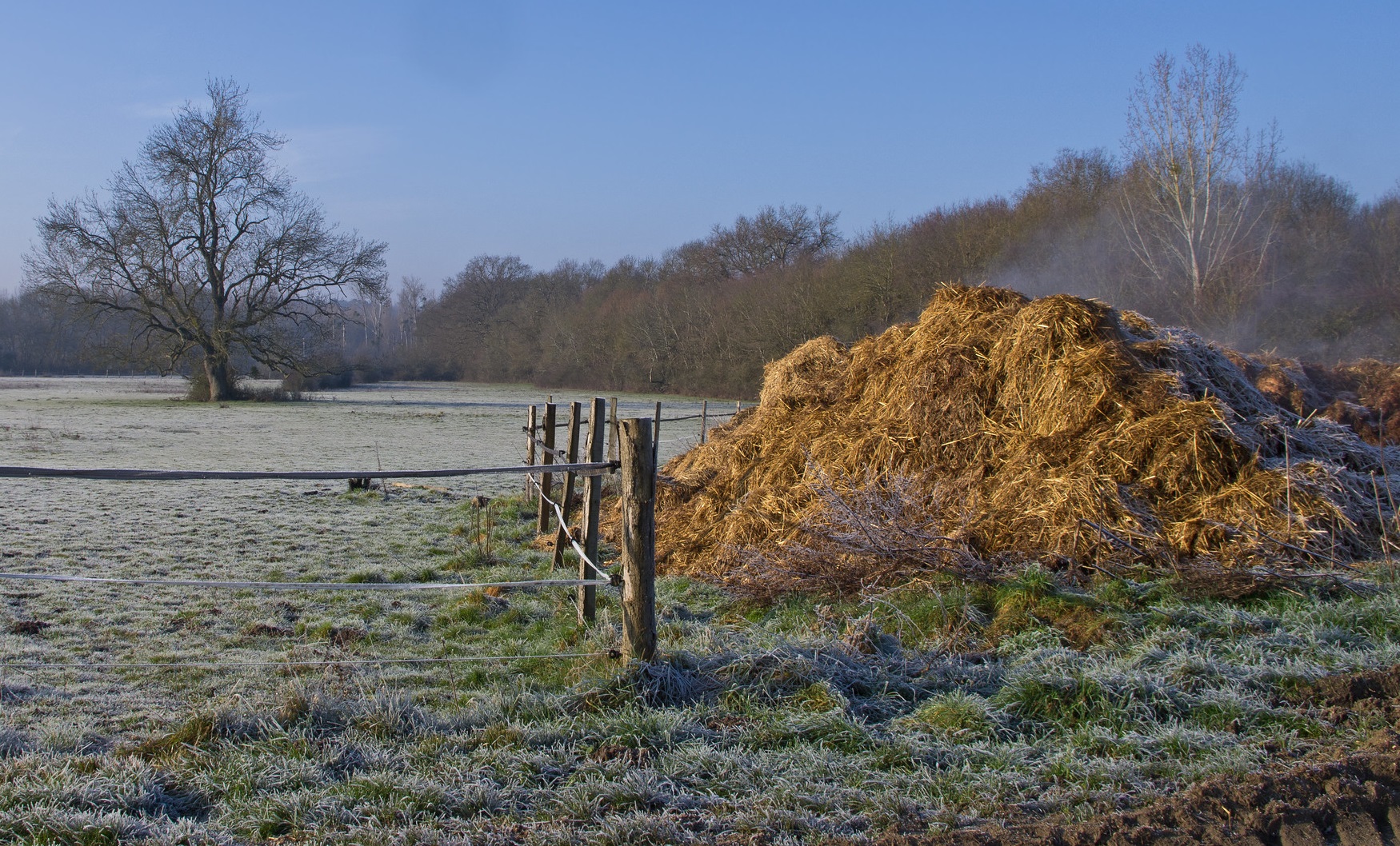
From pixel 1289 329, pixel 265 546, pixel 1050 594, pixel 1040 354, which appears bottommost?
pixel 265 546

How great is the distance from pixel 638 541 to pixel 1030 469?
346cm

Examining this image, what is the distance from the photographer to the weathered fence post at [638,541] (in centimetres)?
404

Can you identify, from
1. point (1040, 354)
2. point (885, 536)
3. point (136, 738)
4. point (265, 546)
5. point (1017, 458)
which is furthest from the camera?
point (265, 546)

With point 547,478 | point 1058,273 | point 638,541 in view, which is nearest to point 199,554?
point 547,478

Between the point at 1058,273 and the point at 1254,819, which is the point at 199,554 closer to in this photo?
the point at 1254,819

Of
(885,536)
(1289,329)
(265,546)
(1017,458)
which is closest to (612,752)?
(885,536)

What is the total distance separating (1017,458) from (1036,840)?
4216mm

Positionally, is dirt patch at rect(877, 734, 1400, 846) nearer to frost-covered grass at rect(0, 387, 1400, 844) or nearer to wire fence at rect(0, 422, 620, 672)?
frost-covered grass at rect(0, 387, 1400, 844)

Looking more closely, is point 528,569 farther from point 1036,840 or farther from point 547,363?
point 547,363

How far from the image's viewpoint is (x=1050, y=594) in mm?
5117

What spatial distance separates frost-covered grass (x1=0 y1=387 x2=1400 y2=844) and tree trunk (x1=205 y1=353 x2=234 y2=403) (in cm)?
3514

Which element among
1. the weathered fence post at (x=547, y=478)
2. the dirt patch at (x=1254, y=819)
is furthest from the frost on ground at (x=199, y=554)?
the dirt patch at (x=1254, y=819)

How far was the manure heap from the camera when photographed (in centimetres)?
571

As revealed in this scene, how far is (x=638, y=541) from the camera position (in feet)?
13.5
